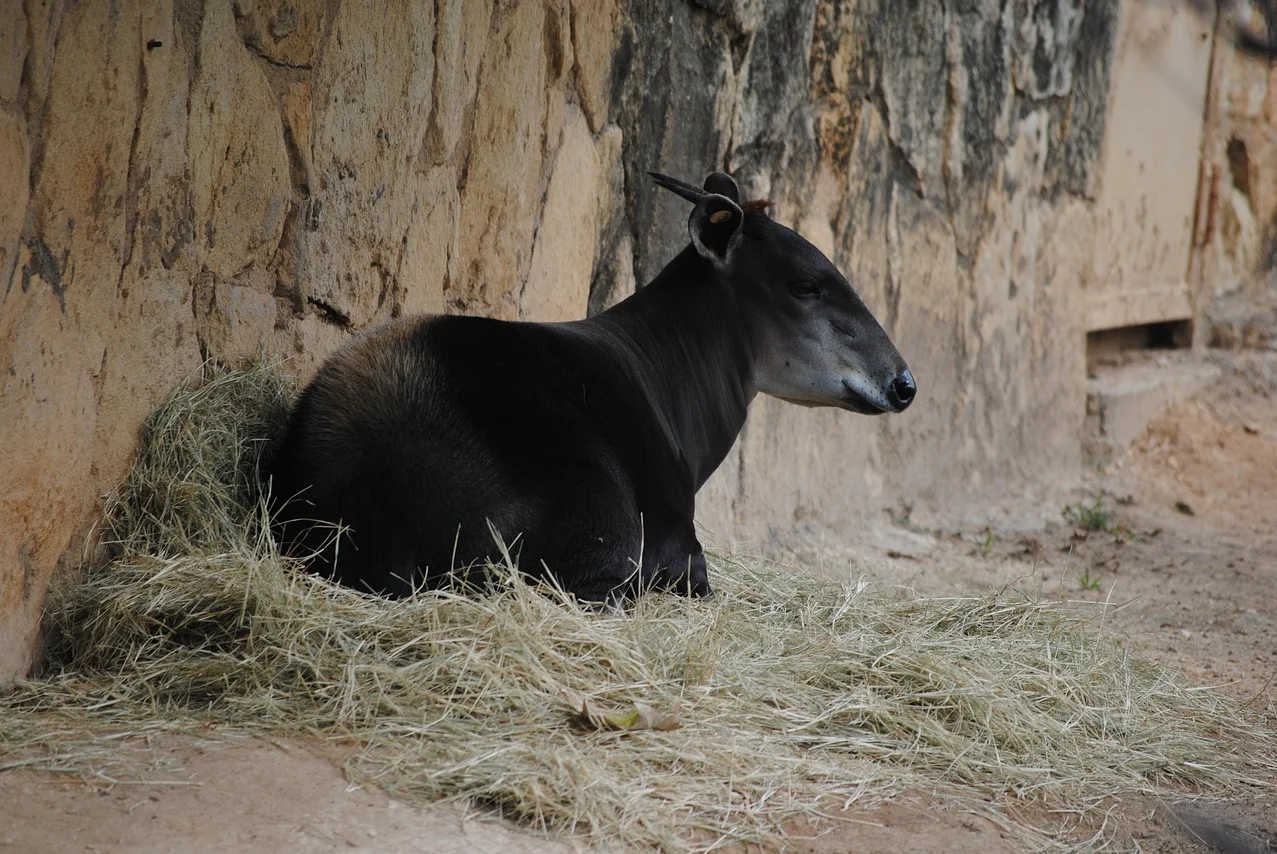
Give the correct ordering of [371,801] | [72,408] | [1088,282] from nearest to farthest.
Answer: [371,801] < [72,408] < [1088,282]

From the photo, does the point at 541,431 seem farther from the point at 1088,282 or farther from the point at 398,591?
the point at 1088,282

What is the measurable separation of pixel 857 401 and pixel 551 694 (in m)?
1.86

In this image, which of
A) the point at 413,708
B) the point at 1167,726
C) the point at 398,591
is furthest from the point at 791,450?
the point at 413,708

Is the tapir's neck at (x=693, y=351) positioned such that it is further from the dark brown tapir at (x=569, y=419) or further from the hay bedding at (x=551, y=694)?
the hay bedding at (x=551, y=694)

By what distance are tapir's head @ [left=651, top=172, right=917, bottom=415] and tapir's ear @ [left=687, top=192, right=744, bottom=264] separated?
2 cm

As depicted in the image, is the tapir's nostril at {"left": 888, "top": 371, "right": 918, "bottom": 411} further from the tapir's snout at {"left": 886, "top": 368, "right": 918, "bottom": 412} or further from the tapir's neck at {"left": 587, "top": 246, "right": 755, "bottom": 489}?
the tapir's neck at {"left": 587, "top": 246, "right": 755, "bottom": 489}

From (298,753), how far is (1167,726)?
2.25m

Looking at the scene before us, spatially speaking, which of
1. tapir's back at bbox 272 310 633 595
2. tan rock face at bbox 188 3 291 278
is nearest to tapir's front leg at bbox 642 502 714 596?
tapir's back at bbox 272 310 633 595

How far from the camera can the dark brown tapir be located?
3.38 m

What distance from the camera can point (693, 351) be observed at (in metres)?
→ 4.38

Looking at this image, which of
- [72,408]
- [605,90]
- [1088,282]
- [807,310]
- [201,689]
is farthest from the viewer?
[1088,282]

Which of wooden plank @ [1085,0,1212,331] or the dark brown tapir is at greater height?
wooden plank @ [1085,0,1212,331]

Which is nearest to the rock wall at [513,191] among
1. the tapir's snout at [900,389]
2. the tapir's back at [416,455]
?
the tapir's back at [416,455]

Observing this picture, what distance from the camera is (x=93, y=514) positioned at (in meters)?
3.37
